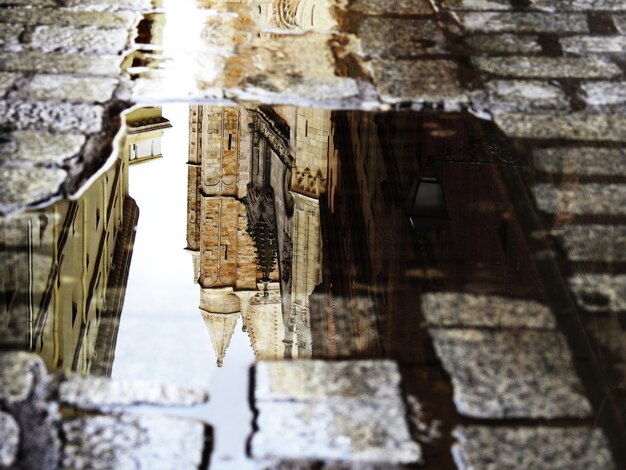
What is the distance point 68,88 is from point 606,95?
2802mm

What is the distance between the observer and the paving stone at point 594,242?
14.0ft

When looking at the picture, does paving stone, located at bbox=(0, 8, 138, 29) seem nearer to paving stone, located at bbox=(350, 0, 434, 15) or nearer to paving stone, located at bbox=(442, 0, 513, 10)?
paving stone, located at bbox=(350, 0, 434, 15)

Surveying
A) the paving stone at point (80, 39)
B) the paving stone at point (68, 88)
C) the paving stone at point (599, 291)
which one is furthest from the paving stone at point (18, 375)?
the paving stone at point (80, 39)

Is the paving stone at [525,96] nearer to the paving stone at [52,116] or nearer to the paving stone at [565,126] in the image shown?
the paving stone at [565,126]

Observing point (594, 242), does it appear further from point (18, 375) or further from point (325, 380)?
point (18, 375)

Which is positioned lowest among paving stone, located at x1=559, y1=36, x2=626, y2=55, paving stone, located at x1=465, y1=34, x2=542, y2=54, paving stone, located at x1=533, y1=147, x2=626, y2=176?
paving stone, located at x1=465, y1=34, x2=542, y2=54

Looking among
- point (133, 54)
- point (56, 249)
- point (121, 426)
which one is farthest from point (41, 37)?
point (121, 426)

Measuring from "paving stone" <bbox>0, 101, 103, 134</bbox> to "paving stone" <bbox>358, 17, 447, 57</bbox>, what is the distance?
5.80ft

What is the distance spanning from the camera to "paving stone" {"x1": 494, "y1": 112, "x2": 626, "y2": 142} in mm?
5195

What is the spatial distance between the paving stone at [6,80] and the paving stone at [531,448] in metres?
3.18

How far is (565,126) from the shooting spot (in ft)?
17.4

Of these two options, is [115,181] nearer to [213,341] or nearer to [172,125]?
[172,125]

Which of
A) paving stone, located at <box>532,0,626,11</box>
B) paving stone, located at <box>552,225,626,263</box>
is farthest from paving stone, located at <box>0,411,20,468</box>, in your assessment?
paving stone, located at <box>532,0,626,11</box>

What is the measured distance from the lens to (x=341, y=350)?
3705 mm
